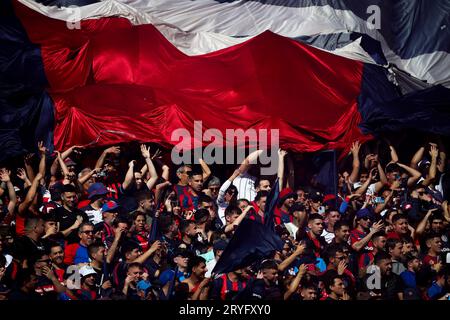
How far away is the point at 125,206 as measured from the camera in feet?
41.5

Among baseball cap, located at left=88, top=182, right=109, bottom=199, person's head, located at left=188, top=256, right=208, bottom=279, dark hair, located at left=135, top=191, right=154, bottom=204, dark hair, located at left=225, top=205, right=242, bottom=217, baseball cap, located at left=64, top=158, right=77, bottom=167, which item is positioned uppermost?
baseball cap, located at left=64, top=158, right=77, bottom=167

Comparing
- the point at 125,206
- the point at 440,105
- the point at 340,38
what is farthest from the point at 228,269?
the point at 340,38

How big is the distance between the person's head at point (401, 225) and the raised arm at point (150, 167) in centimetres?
269

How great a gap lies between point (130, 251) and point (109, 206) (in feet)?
3.20

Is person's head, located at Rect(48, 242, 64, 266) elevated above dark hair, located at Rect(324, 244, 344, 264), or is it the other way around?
person's head, located at Rect(48, 242, 64, 266)

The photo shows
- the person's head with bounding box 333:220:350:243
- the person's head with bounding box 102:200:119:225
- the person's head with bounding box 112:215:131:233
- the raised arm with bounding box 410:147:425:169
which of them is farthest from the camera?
the raised arm with bounding box 410:147:425:169

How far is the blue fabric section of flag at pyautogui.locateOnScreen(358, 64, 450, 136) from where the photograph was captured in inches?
588

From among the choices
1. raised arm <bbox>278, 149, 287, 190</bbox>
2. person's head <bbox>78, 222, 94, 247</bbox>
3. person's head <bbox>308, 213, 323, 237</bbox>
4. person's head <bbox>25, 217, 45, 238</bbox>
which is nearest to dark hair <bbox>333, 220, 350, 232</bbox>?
person's head <bbox>308, 213, 323, 237</bbox>

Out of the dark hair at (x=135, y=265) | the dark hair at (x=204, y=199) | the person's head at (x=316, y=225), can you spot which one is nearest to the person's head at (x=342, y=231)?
the person's head at (x=316, y=225)

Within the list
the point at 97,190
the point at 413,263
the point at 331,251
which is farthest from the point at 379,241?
the point at 97,190

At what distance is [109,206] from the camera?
493 inches

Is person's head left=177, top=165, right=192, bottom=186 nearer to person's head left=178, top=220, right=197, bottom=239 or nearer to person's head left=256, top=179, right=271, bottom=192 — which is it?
person's head left=256, top=179, right=271, bottom=192

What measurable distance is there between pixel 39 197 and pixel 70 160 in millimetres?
895

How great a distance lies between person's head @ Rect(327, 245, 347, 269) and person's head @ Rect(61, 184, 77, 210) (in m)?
2.65
